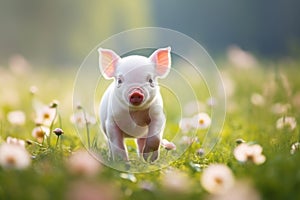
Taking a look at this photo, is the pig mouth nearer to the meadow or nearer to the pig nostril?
the pig nostril

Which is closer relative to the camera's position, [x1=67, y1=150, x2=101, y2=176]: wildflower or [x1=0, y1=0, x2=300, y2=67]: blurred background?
Answer: [x1=67, y1=150, x2=101, y2=176]: wildflower

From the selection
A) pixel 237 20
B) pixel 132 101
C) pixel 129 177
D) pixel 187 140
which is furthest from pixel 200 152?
pixel 237 20

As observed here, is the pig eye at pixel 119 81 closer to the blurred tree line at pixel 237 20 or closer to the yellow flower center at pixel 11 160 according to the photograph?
the yellow flower center at pixel 11 160

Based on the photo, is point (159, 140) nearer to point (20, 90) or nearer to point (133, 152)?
point (133, 152)

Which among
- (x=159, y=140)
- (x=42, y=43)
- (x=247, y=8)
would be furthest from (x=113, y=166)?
(x=247, y=8)

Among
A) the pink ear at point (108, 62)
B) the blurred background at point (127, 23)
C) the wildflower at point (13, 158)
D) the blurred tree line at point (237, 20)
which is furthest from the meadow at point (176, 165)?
the blurred tree line at point (237, 20)

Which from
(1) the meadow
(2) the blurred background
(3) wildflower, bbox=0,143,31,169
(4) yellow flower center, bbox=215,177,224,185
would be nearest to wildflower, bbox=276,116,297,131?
(1) the meadow
